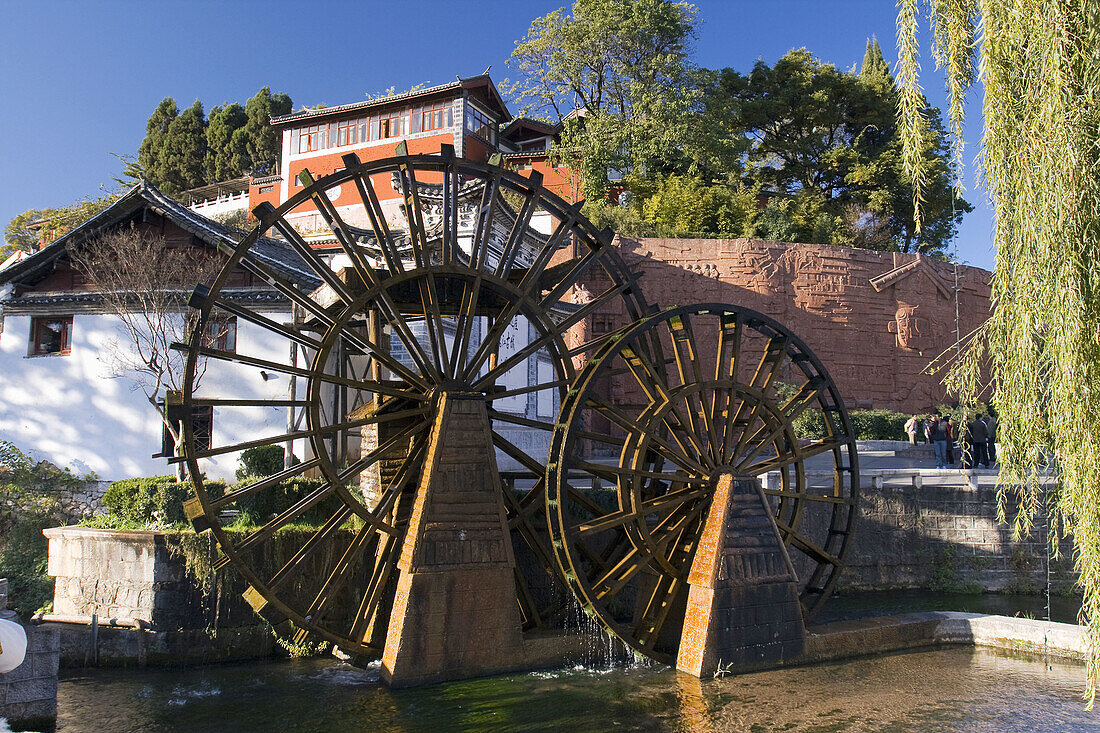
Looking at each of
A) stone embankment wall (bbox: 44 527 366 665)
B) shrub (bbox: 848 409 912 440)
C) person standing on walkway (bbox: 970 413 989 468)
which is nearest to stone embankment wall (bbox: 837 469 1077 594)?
person standing on walkway (bbox: 970 413 989 468)

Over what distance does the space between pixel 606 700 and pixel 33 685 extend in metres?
5.24

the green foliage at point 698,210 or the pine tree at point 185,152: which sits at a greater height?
the pine tree at point 185,152

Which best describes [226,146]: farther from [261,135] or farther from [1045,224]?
[1045,224]

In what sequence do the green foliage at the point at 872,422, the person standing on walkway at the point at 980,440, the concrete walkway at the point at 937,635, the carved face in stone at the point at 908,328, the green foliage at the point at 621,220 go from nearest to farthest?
the concrete walkway at the point at 937,635 < the person standing on walkway at the point at 980,440 < the green foliage at the point at 872,422 < the green foliage at the point at 621,220 < the carved face in stone at the point at 908,328

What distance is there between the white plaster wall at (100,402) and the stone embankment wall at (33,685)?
8.23m

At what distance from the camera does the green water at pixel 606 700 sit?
7.62 metres

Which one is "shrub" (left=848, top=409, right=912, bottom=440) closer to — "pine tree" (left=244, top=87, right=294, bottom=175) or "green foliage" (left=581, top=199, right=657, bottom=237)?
"green foliage" (left=581, top=199, right=657, bottom=237)

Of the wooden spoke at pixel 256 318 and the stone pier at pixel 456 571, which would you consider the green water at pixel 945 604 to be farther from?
the wooden spoke at pixel 256 318

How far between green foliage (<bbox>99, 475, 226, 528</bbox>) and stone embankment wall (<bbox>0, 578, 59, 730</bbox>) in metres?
3.63

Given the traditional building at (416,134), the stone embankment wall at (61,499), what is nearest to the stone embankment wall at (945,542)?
the stone embankment wall at (61,499)

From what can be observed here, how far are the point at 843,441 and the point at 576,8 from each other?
77.9 feet

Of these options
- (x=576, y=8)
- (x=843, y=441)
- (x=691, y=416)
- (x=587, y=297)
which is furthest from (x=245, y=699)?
(x=576, y=8)

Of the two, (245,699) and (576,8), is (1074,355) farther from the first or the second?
(576,8)

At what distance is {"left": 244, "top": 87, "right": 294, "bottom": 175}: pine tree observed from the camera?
42812 millimetres
